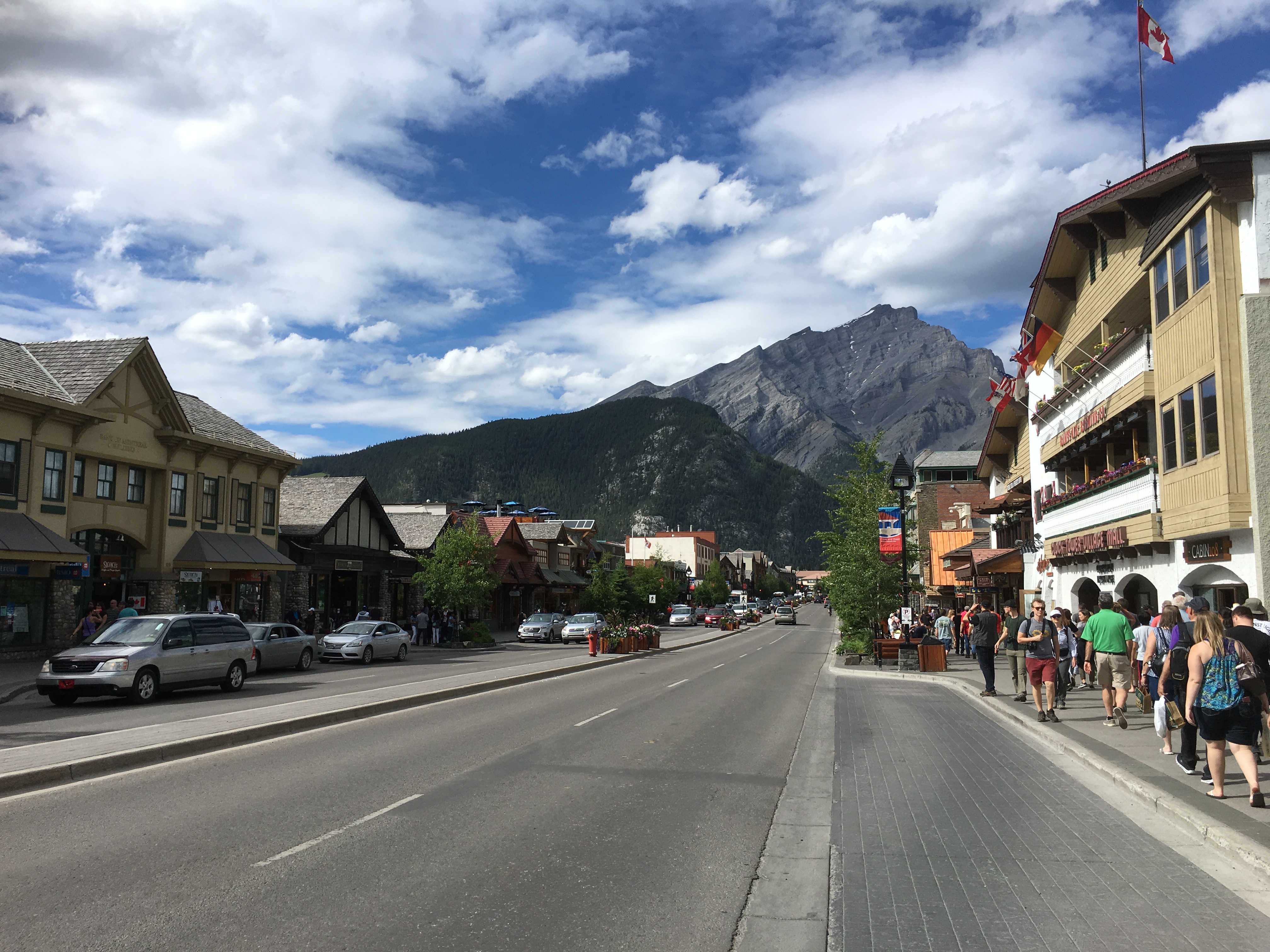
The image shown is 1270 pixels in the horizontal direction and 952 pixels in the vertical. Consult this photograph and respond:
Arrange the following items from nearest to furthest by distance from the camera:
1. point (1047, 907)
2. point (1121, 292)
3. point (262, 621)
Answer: point (1047, 907) < point (1121, 292) < point (262, 621)

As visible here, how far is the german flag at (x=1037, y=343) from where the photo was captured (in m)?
26.1

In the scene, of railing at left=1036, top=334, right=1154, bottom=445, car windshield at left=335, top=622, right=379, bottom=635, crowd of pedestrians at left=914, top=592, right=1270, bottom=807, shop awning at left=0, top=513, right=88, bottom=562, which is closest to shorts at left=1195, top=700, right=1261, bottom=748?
crowd of pedestrians at left=914, top=592, right=1270, bottom=807

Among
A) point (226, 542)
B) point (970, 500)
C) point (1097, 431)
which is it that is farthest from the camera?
point (970, 500)

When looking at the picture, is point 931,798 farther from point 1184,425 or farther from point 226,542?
point 226,542

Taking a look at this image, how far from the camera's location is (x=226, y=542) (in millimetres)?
35125

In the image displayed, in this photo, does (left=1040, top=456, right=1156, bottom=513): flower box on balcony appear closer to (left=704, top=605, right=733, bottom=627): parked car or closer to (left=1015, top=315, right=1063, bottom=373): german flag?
(left=1015, top=315, right=1063, bottom=373): german flag

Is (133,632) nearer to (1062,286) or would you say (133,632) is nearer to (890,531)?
(890,531)

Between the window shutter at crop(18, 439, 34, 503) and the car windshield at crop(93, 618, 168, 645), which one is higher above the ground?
the window shutter at crop(18, 439, 34, 503)

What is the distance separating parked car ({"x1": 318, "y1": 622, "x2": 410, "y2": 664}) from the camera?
29.3m

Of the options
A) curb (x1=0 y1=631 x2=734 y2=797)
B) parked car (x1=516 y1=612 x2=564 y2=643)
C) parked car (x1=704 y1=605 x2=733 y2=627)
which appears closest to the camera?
curb (x1=0 y1=631 x2=734 y2=797)

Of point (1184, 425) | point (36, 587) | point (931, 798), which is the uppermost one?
point (1184, 425)

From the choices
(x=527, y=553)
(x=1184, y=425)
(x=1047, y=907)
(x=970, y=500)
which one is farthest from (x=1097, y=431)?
(x=527, y=553)

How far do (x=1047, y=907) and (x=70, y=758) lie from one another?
9.42 meters

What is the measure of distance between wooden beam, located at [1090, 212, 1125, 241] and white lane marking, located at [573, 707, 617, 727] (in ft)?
55.7
